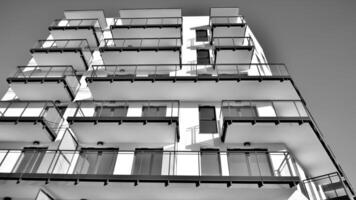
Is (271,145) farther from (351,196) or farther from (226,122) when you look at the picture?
(351,196)

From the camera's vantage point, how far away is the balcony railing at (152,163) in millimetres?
10469

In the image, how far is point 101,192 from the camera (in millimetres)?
9461

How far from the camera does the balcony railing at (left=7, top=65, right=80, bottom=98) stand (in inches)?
563

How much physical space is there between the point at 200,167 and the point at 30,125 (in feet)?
27.8

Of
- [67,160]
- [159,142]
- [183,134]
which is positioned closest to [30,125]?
[67,160]

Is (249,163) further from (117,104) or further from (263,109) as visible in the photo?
(117,104)

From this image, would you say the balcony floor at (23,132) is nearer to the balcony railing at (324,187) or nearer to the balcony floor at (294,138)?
the balcony floor at (294,138)

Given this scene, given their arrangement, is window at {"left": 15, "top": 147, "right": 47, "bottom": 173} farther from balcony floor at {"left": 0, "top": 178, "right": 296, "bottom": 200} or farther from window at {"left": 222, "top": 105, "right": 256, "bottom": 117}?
window at {"left": 222, "top": 105, "right": 256, "bottom": 117}

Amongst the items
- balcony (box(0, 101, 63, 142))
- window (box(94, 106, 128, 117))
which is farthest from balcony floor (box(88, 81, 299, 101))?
balcony (box(0, 101, 63, 142))

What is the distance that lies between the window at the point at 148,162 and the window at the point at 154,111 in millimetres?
2345

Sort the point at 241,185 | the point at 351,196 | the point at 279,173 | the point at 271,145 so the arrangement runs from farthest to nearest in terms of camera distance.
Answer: the point at 271,145
the point at 279,173
the point at 351,196
the point at 241,185

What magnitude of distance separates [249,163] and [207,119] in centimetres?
320

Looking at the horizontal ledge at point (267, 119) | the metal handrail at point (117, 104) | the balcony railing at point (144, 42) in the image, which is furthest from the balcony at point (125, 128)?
the balcony railing at point (144, 42)

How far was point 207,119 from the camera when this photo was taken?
1295cm
